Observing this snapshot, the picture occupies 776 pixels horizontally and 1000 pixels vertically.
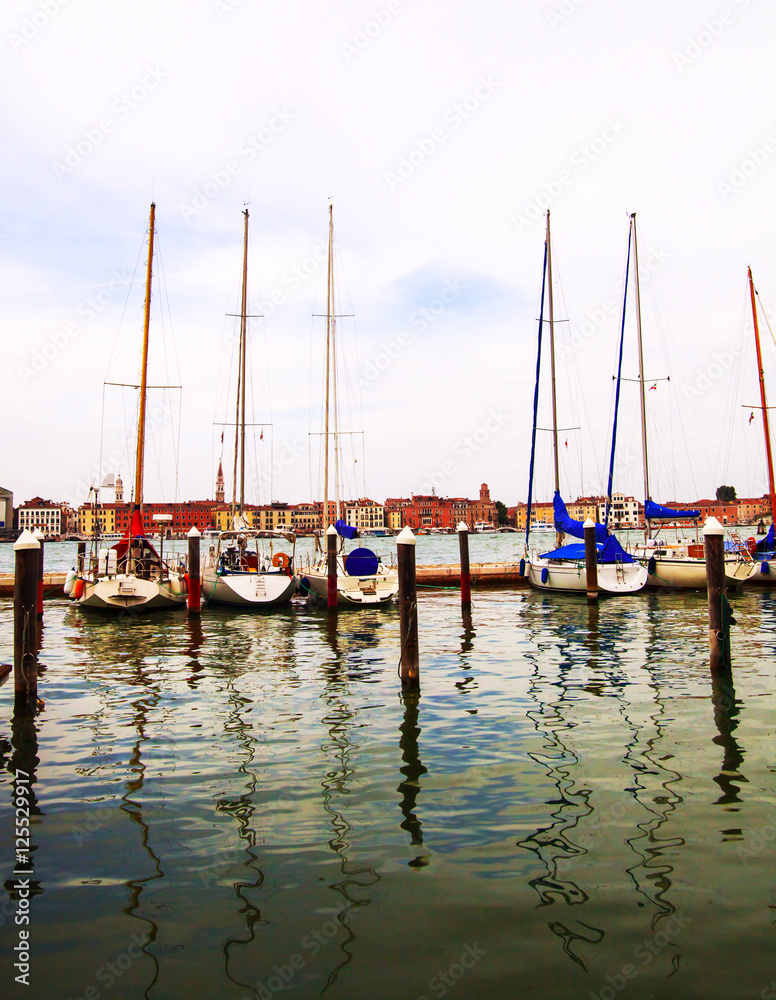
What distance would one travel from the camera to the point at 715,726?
10.0 meters

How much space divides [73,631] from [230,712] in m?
12.1

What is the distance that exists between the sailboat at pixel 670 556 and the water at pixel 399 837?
16757 mm

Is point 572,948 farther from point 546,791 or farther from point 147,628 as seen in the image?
point 147,628

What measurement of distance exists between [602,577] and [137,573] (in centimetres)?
1720

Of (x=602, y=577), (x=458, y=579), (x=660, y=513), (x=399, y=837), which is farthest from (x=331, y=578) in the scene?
(x=399, y=837)

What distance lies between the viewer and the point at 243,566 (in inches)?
1080

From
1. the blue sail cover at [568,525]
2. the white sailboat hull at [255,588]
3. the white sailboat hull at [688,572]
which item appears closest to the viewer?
the white sailboat hull at [255,588]

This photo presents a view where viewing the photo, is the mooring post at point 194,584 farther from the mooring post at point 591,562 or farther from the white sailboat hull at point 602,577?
the white sailboat hull at point 602,577

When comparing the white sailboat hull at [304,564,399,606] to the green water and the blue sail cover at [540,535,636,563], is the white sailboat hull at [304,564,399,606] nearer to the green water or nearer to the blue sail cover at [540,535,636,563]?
the blue sail cover at [540,535,636,563]

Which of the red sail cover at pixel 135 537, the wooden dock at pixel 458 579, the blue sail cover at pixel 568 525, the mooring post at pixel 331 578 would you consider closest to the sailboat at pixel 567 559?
the blue sail cover at pixel 568 525

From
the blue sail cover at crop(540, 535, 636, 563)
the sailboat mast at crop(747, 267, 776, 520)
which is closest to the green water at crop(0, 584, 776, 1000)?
the blue sail cover at crop(540, 535, 636, 563)

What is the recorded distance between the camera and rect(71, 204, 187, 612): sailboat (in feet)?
79.1

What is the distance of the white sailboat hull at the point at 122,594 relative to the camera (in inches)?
947

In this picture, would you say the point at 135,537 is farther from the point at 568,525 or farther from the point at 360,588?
the point at 568,525
